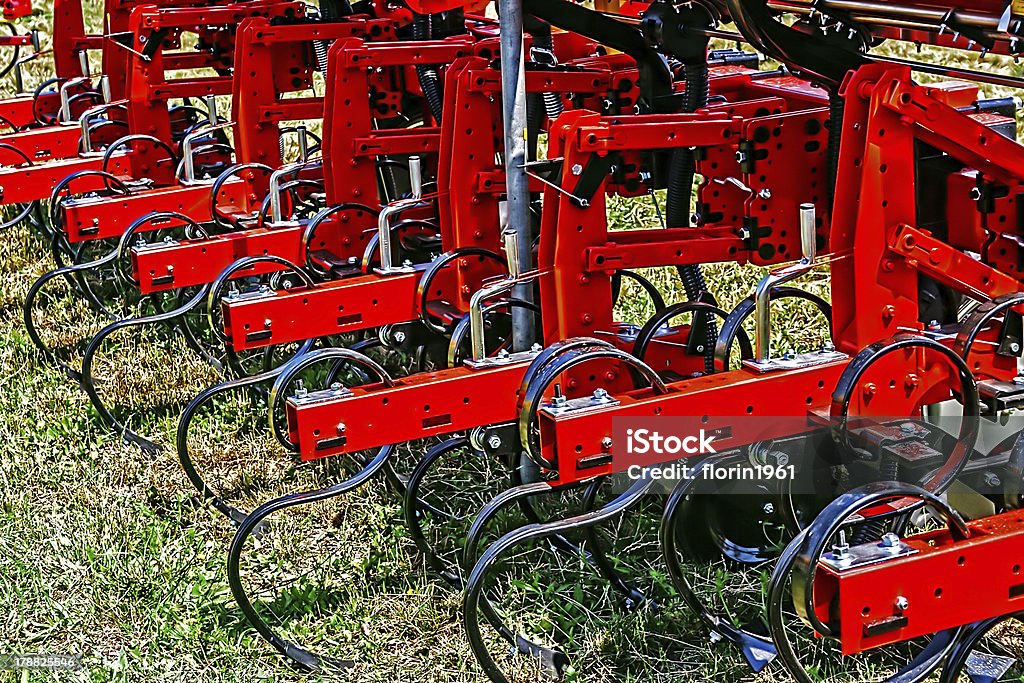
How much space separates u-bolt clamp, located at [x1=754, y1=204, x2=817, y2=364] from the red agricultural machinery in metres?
0.01

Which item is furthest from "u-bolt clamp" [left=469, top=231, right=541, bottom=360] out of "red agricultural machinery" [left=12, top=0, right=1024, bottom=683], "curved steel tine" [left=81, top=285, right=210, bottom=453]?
"curved steel tine" [left=81, top=285, right=210, bottom=453]

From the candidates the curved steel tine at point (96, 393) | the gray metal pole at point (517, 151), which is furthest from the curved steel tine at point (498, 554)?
the curved steel tine at point (96, 393)

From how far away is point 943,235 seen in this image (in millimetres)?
4609

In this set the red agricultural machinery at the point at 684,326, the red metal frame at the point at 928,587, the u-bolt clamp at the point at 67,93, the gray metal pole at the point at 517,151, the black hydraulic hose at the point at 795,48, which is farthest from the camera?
the u-bolt clamp at the point at 67,93

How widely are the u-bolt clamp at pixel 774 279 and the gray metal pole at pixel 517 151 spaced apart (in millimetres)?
1051

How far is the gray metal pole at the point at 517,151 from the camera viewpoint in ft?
14.6

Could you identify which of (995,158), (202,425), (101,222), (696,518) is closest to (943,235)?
(995,158)

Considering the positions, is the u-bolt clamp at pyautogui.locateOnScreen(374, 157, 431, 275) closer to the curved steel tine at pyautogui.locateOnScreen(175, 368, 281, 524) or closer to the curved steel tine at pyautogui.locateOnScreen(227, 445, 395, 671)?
the curved steel tine at pyautogui.locateOnScreen(175, 368, 281, 524)

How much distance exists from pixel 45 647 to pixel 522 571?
5.61 feet

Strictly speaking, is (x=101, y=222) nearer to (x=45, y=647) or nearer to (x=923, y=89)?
(x=45, y=647)

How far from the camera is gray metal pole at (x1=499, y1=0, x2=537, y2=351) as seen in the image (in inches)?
176

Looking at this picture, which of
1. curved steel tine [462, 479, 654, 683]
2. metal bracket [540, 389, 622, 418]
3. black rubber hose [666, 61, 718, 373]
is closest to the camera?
curved steel tine [462, 479, 654, 683]

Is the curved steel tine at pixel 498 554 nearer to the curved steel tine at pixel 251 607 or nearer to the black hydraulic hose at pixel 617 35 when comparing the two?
the curved steel tine at pixel 251 607

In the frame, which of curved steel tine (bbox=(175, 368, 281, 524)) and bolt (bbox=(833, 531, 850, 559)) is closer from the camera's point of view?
bolt (bbox=(833, 531, 850, 559))
